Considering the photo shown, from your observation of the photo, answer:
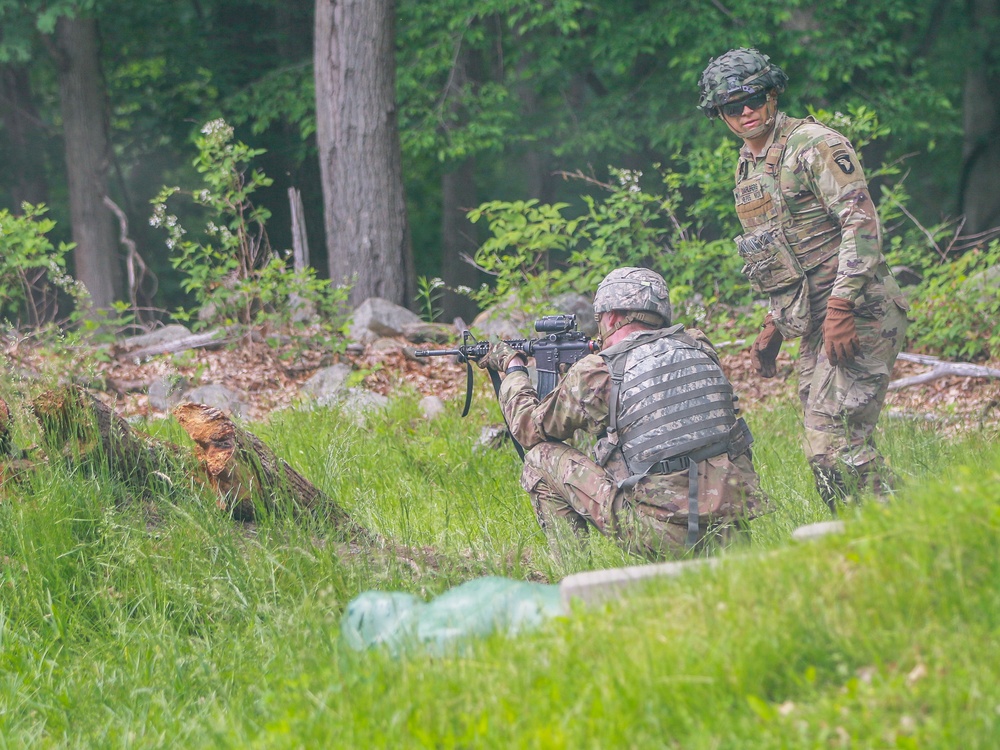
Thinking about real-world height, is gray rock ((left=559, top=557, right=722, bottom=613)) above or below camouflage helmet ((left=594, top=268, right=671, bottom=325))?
below

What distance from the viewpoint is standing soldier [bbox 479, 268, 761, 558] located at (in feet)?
14.1

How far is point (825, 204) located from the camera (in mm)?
4809

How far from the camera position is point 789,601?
2746mm

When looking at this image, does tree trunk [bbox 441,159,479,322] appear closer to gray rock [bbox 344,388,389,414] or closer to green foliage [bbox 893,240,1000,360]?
gray rock [bbox 344,388,389,414]

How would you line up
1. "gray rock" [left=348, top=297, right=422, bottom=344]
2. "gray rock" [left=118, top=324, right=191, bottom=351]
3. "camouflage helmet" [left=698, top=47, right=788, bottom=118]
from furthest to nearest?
1. "gray rock" [left=118, top=324, right=191, bottom=351]
2. "gray rock" [left=348, top=297, right=422, bottom=344]
3. "camouflage helmet" [left=698, top=47, right=788, bottom=118]

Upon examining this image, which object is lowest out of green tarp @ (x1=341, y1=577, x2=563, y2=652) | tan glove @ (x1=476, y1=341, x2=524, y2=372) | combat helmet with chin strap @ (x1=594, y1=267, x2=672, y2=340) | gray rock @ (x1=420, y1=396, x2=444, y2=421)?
gray rock @ (x1=420, y1=396, x2=444, y2=421)

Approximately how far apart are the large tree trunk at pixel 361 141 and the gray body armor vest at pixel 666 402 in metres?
6.84

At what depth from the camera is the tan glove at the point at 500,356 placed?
506 centimetres

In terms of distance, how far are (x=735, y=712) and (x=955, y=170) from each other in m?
17.4

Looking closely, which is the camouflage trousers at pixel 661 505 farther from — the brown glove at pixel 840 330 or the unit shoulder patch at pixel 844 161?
the unit shoulder patch at pixel 844 161

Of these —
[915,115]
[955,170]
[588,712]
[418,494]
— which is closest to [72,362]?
[418,494]

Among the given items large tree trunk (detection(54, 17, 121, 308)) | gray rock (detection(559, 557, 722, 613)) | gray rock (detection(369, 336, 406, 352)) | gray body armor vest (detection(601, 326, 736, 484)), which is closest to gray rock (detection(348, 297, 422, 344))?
gray rock (detection(369, 336, 406, 352))

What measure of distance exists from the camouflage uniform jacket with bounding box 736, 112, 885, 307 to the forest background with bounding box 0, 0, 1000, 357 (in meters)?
4.05

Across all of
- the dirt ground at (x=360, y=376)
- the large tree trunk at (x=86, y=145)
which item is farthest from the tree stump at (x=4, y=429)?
the large tree trunk at (x=86, y=145)
